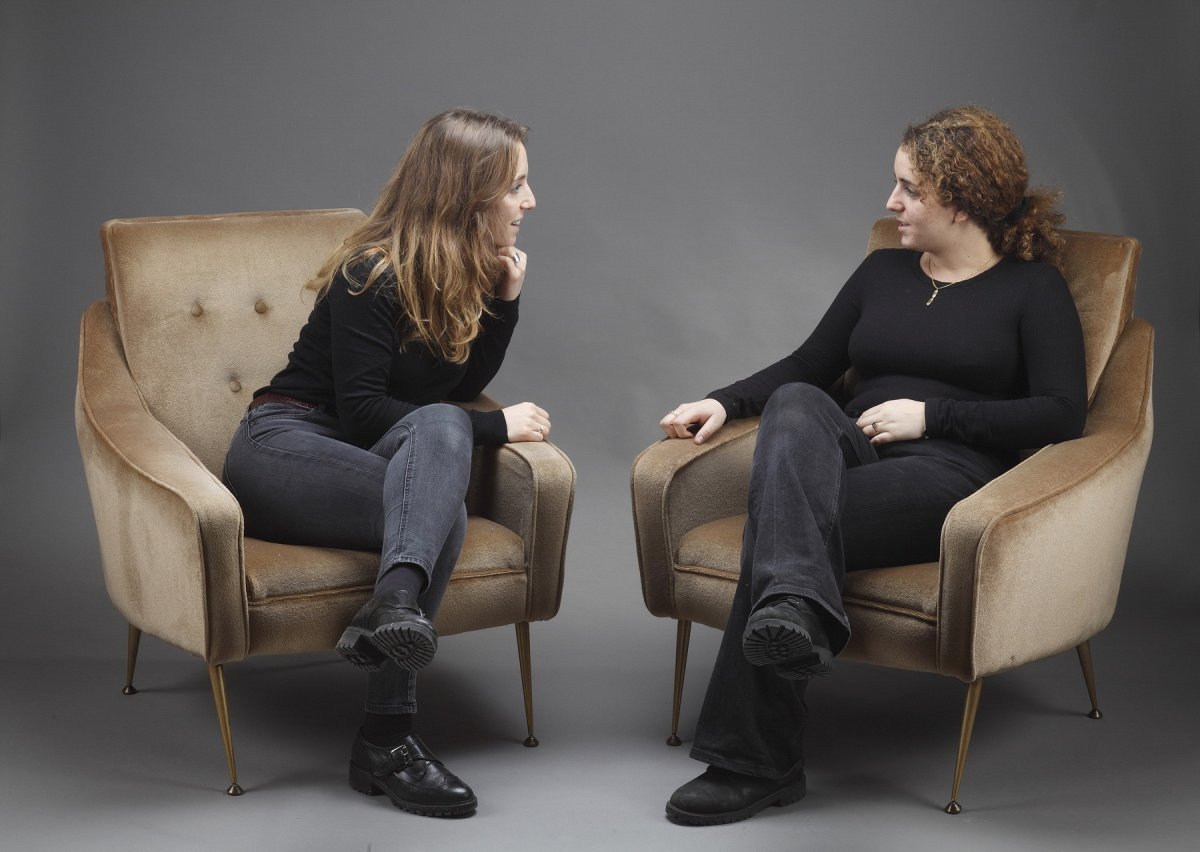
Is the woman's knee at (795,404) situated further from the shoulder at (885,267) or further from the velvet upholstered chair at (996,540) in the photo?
the shoulder at (885,267)

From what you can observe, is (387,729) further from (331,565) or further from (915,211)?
(915,211)

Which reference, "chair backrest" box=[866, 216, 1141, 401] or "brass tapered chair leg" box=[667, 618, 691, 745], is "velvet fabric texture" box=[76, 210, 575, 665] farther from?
"chair backrest" box=[866, 216, 1141, 401]

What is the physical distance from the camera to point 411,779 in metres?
2.80

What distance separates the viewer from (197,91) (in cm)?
490

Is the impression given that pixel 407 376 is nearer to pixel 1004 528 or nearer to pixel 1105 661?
pixel 1004 528

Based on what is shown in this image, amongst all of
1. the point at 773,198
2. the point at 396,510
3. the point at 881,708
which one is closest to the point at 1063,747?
the point at 881,708

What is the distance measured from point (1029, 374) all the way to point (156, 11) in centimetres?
309

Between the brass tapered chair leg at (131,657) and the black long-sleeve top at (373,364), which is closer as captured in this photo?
the black long-sleeve top at (373,364)

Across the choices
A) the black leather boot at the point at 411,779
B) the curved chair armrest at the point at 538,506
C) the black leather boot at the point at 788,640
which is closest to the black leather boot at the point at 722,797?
the black leather boot at the point at 788,640

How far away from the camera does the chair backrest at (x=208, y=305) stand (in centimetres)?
332

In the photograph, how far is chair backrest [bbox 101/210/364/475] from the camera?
3.32m

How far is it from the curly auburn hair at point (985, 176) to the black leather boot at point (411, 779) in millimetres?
1460

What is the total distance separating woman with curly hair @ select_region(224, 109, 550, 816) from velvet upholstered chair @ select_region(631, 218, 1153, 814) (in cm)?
35

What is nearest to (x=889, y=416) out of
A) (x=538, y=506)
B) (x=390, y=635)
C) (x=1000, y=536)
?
(x=1000, y=536)
